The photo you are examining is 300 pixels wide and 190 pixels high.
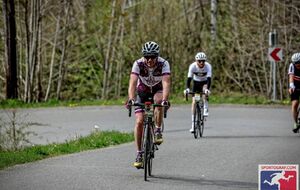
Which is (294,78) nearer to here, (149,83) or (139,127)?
(149,83)

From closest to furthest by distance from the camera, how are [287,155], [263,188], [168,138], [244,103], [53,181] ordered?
[263,188], [53,181], [287,155], [168,138], [244,103]

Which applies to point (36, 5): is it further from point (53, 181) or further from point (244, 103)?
point (53, 181)

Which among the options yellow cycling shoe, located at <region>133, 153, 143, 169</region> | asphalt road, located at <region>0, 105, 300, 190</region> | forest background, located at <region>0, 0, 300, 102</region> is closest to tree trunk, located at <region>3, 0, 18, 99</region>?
forest background, located at <region>0, 0, 300, 102</region>

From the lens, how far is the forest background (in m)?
34.0

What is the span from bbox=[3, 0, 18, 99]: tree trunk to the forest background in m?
0.04

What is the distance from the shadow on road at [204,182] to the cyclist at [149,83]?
0.48 metres

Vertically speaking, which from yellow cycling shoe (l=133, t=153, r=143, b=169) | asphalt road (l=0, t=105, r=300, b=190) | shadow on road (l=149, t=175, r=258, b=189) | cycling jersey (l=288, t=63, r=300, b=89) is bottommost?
shadow on road (l=149, t=175, r=258, b=189)

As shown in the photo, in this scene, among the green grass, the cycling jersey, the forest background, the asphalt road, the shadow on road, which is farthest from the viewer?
the forest background

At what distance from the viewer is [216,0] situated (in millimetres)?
39250

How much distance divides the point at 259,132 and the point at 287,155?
19.0 feet

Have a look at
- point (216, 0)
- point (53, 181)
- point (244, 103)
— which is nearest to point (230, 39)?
point (216, 0)

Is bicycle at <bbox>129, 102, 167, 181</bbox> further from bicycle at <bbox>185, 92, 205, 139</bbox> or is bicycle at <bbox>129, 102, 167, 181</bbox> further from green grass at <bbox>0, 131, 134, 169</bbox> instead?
bicycle at <bbox>185, 92, 205, 139</bbox>

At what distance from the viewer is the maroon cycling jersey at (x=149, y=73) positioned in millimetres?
13070

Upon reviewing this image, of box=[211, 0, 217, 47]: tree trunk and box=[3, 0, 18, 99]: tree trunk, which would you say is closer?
box=[3, 0, 18, 99]: tree trunk
